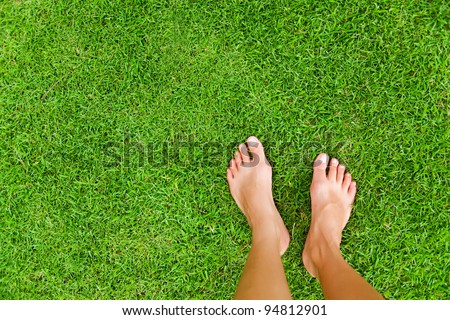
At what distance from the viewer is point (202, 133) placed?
262cm

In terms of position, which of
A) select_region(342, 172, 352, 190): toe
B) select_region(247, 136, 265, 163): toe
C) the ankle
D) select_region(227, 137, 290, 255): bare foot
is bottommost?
the ankle

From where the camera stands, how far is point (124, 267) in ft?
8.65

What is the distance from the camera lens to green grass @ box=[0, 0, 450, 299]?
8.23 feet

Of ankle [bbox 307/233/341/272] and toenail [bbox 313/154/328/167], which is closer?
ankle [bbox 307/233/341/272]


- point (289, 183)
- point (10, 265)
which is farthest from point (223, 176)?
point (10, 265)

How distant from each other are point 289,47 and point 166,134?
3.37 ft

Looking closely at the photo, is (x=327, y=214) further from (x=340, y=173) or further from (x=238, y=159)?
(x=238, y=159)

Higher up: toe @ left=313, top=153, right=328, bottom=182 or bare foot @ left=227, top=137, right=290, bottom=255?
toe @ left=313, top=153, right=328, bottom=182

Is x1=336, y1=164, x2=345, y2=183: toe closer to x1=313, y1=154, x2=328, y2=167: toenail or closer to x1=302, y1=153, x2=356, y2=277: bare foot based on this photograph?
x1=302, y1=153, x2=356, y2=277: bare foot

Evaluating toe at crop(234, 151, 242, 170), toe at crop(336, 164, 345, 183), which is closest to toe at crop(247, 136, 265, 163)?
toe at crop(234, 151, 242, 170)

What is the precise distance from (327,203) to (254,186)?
0.49m

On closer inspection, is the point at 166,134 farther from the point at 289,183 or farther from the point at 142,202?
the point at 289,183

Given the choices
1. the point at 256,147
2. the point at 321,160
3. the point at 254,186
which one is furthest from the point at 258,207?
the point at 321,160

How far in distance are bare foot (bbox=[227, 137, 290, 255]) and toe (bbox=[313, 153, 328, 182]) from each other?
0.31m
